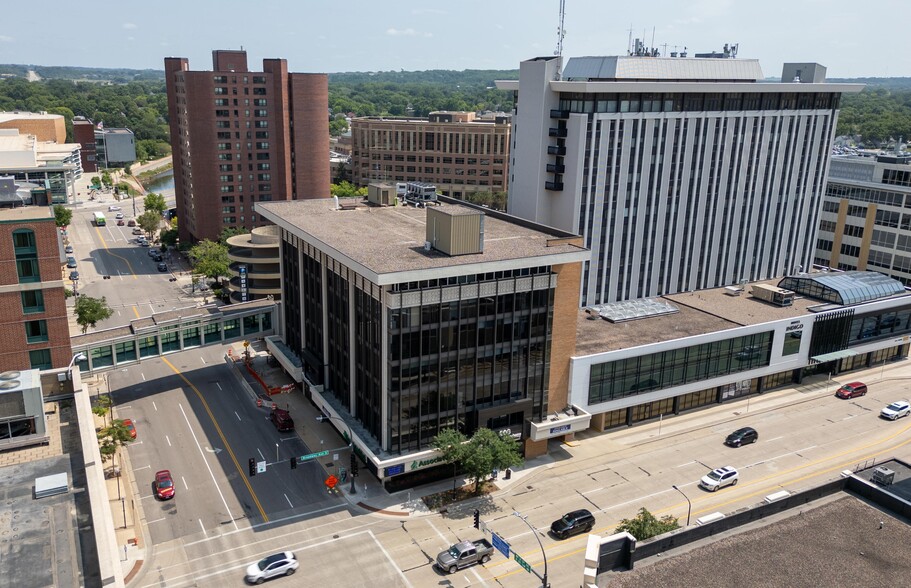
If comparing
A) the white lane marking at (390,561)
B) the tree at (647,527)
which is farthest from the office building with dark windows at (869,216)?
the white lane marking at (390,561)

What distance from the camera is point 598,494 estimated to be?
227ft

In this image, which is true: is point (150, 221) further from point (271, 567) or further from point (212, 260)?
point (271, 567)

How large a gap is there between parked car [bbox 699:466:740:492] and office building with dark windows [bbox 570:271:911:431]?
12575 millimetres

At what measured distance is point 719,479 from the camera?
70.6 metres

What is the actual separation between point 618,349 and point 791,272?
56174 mm

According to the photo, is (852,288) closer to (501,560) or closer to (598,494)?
(598,494)

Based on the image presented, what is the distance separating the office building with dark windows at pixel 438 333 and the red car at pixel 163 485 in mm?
17063

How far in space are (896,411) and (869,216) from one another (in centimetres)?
5504

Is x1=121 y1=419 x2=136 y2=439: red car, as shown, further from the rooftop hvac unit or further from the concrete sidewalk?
the rooftop hvac unit

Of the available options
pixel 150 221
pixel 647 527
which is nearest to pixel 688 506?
pixel 647 527

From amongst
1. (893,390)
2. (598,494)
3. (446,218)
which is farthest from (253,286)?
(893,390)

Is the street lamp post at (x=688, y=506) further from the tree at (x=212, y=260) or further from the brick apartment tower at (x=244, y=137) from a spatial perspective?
the brick apartment tower at (x=244, y=137)

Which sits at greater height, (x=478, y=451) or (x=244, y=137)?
(x=244, y=137)

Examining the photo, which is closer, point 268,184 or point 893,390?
point 893,390
